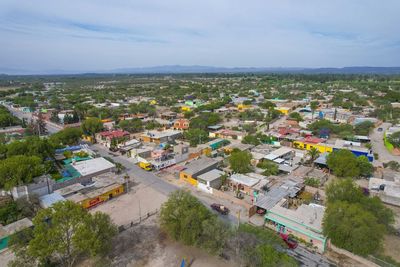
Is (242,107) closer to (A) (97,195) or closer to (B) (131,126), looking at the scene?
(B) (131,126)

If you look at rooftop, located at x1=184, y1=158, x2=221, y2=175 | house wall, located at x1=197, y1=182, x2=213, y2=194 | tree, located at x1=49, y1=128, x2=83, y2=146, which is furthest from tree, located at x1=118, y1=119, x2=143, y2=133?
house wall, located at x1=197, y1=182, x2=213, y2=194

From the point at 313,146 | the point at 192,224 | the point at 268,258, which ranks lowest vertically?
the point at 313,146

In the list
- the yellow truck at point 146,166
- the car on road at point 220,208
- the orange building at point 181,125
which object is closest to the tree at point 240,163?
the car on road at point 220,208

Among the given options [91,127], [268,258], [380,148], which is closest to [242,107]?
[380,148]

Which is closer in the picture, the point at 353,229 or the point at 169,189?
the point at 353,229

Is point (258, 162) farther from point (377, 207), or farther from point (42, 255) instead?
point (42, 255)

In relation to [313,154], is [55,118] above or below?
below

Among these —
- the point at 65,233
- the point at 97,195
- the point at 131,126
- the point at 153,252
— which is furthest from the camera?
the point at 131,126

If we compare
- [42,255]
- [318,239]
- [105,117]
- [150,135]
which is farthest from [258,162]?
[105,117]
